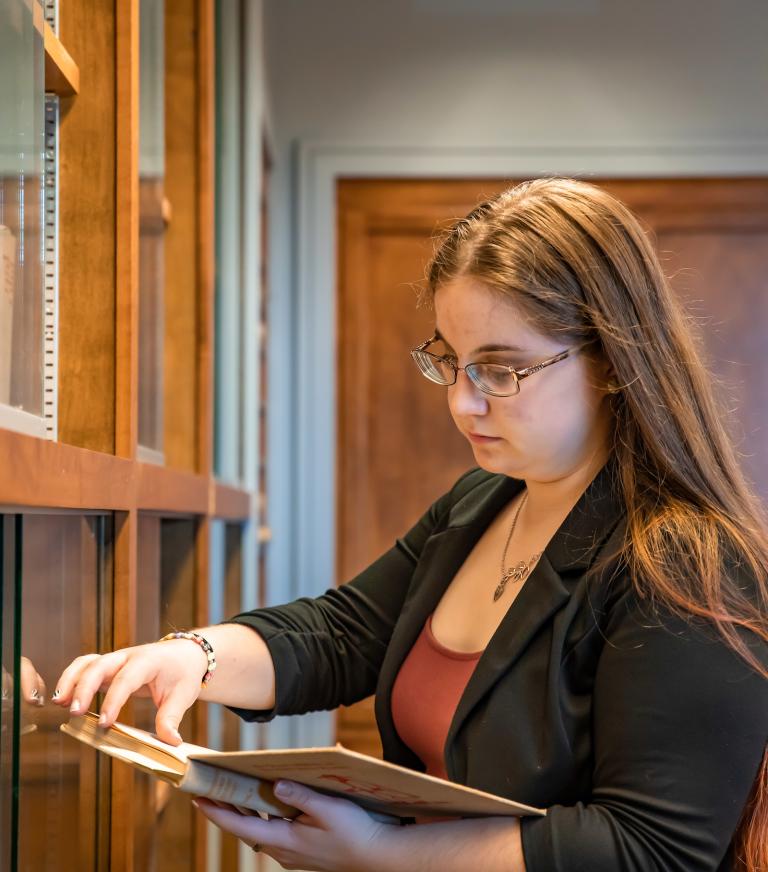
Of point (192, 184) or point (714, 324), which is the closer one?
point (192, 184)

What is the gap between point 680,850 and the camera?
894 mm

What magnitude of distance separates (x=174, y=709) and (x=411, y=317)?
99.3 inches

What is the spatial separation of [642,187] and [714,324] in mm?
451

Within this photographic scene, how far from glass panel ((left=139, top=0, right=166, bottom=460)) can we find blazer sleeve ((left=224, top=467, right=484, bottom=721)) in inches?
11.5

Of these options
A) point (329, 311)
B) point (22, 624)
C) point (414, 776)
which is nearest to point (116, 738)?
point (22, 624)

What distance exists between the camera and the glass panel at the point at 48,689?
0.79 metres

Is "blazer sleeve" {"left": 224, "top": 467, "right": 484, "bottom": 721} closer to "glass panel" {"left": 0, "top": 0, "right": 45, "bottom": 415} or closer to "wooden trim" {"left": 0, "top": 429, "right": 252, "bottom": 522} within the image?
"wooden trim" {"left": 0, "top": 429, "right": 252, "bottom": 522}

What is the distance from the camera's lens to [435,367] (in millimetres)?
1146

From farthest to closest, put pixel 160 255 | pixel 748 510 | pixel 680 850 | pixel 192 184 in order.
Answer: pixel 192 184 < pixel 160 255 < pixel 748 510 < pixel 680 850

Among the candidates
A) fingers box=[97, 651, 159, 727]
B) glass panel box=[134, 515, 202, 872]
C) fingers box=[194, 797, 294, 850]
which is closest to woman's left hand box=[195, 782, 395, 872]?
fingers box=[194, 797, 294, 850]

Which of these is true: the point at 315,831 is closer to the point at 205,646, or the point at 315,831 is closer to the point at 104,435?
the point at 205,646

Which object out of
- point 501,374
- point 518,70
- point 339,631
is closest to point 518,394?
point 501,374

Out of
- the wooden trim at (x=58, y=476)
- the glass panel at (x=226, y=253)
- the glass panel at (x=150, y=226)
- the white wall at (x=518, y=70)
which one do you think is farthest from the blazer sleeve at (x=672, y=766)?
the white wall at (x=518, y=70)

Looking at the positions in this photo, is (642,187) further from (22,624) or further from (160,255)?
(22,624)
